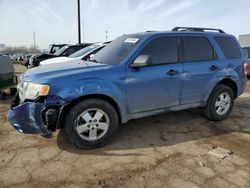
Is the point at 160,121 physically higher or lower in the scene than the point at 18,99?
lower

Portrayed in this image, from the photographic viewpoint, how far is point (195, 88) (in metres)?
4.70

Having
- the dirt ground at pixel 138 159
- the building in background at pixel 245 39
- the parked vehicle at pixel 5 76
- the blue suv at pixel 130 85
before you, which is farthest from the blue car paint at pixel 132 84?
the building in background at pixel 245 39

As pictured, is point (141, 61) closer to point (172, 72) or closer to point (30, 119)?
point (172, 72)

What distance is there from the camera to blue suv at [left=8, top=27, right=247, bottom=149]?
3.54 meters

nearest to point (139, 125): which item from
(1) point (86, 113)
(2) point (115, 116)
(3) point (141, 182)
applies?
(2) point (115, 116)

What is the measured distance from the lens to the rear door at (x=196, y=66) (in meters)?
4.57

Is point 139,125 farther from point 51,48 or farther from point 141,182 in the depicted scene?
point 51,48

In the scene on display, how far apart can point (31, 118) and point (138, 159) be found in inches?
63.5

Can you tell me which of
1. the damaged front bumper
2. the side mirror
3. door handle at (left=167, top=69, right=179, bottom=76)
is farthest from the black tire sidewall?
the damaged front bumper

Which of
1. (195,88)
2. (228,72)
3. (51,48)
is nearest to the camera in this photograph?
(195,88)

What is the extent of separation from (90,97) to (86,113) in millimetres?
243

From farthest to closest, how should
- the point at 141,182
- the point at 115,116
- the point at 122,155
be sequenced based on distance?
the point at 115,116 < the point at 122,155 < the point at 141,182

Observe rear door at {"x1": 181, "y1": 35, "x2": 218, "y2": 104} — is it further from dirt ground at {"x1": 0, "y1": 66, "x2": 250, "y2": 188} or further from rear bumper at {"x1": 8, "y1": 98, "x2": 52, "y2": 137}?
rear bumper at {"x1": 8, "y1": 98, "x2": 52, "y2": 137}

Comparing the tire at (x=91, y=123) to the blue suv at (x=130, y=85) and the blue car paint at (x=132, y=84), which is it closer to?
the blue suv at (x=130, y=85)
